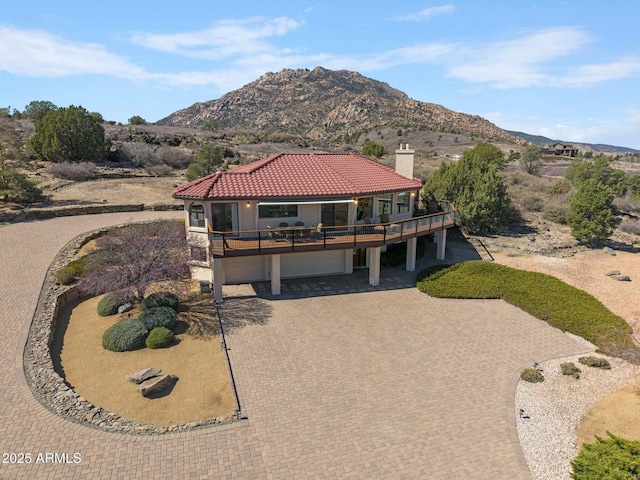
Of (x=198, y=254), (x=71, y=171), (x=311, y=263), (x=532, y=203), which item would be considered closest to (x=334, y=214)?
(x=311, y=263)

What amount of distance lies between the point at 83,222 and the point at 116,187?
11513 mm

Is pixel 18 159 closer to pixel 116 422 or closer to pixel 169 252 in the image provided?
pixel 169 252

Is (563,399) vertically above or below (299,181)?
below

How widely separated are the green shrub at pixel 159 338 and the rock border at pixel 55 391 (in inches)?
121

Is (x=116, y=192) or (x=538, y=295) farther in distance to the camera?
(x=116, y=192)

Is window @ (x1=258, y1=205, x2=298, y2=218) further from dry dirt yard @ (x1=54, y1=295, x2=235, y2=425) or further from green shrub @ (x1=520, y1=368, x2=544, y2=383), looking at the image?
green shrub @ (x1=520, y1=368, x2=544, y2=383)

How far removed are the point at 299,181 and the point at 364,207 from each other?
13.5 feet

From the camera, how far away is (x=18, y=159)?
119 feet

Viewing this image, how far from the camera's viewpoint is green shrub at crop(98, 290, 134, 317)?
18047mm

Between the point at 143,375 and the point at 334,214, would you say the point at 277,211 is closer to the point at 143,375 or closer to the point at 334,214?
the point at 334,214

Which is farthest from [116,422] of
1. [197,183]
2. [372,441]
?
[197,183]

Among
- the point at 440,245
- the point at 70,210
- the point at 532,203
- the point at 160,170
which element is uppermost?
the point at 160,170

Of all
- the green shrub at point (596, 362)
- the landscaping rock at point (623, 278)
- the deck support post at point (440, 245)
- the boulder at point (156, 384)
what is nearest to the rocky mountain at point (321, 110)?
the deck support post at point (440, 245)

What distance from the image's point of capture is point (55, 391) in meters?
12.3
